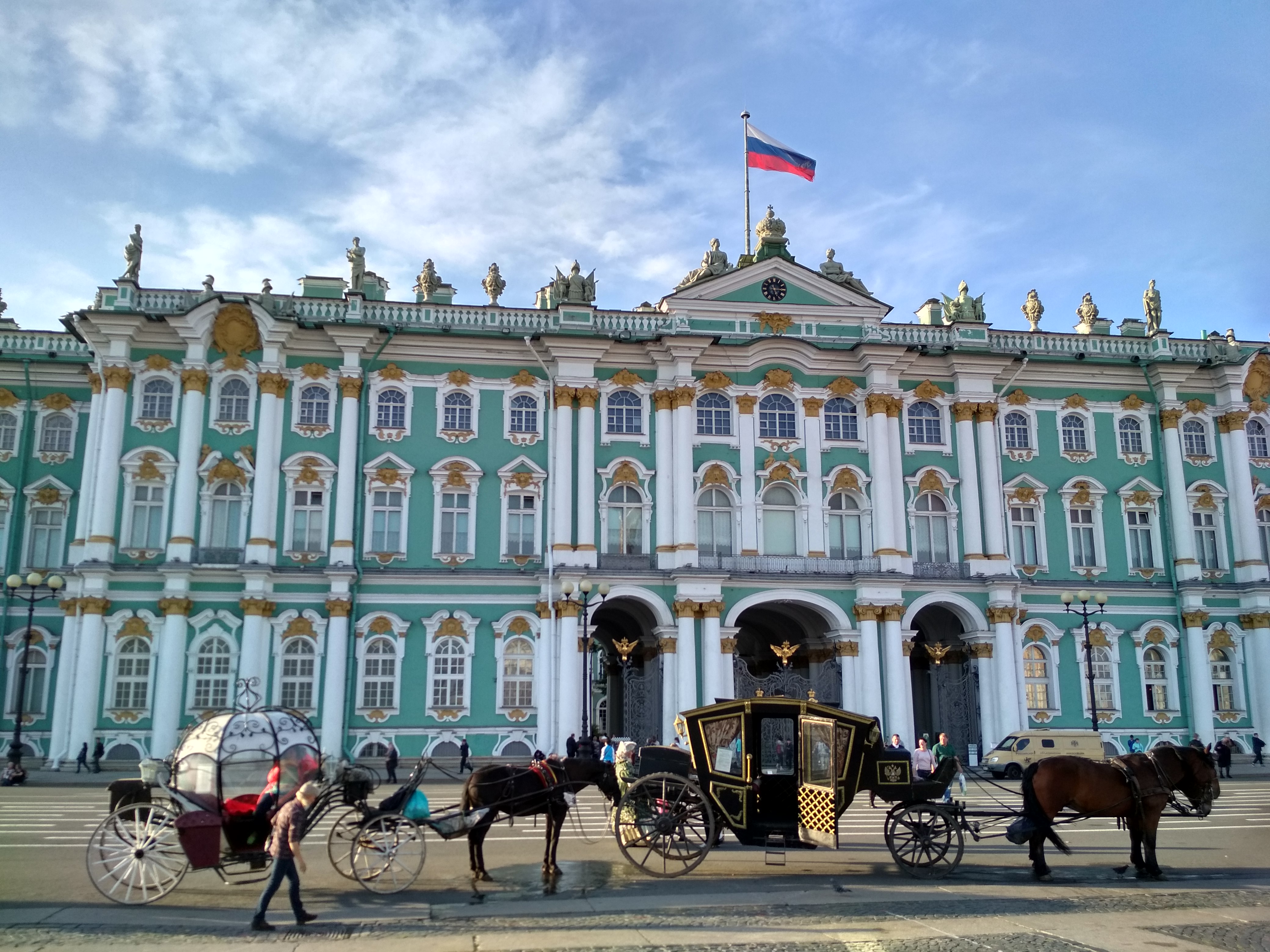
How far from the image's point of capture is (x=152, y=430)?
37750 mm

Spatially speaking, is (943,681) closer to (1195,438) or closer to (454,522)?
(1195,438)

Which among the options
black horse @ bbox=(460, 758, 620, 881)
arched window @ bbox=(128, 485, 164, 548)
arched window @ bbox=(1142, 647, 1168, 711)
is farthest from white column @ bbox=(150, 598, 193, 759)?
arched window @ bbox=(1142, 647, 1168, 711)

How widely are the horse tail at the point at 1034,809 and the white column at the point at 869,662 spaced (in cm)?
2252

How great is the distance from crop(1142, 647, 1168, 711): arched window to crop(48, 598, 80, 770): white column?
36.7m

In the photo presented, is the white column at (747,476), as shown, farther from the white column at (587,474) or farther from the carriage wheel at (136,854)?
the carriage wheel at (136,854)

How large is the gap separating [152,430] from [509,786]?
27454 mm

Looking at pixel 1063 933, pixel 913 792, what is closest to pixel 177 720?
pixel 913 792

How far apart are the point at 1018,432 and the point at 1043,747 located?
40.1 feet

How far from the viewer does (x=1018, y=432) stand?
4238 cm

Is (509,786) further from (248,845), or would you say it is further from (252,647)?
(252,647)

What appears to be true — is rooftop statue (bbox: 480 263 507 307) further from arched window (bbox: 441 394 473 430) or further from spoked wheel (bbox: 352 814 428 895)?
spoked wheel (bbox: 352 814 428 895)

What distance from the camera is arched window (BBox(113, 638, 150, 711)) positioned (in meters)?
35.8

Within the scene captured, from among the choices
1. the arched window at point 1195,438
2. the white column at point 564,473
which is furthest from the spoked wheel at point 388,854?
the arched window at point 1195,438

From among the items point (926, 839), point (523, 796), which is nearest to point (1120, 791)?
point (926, 839)
